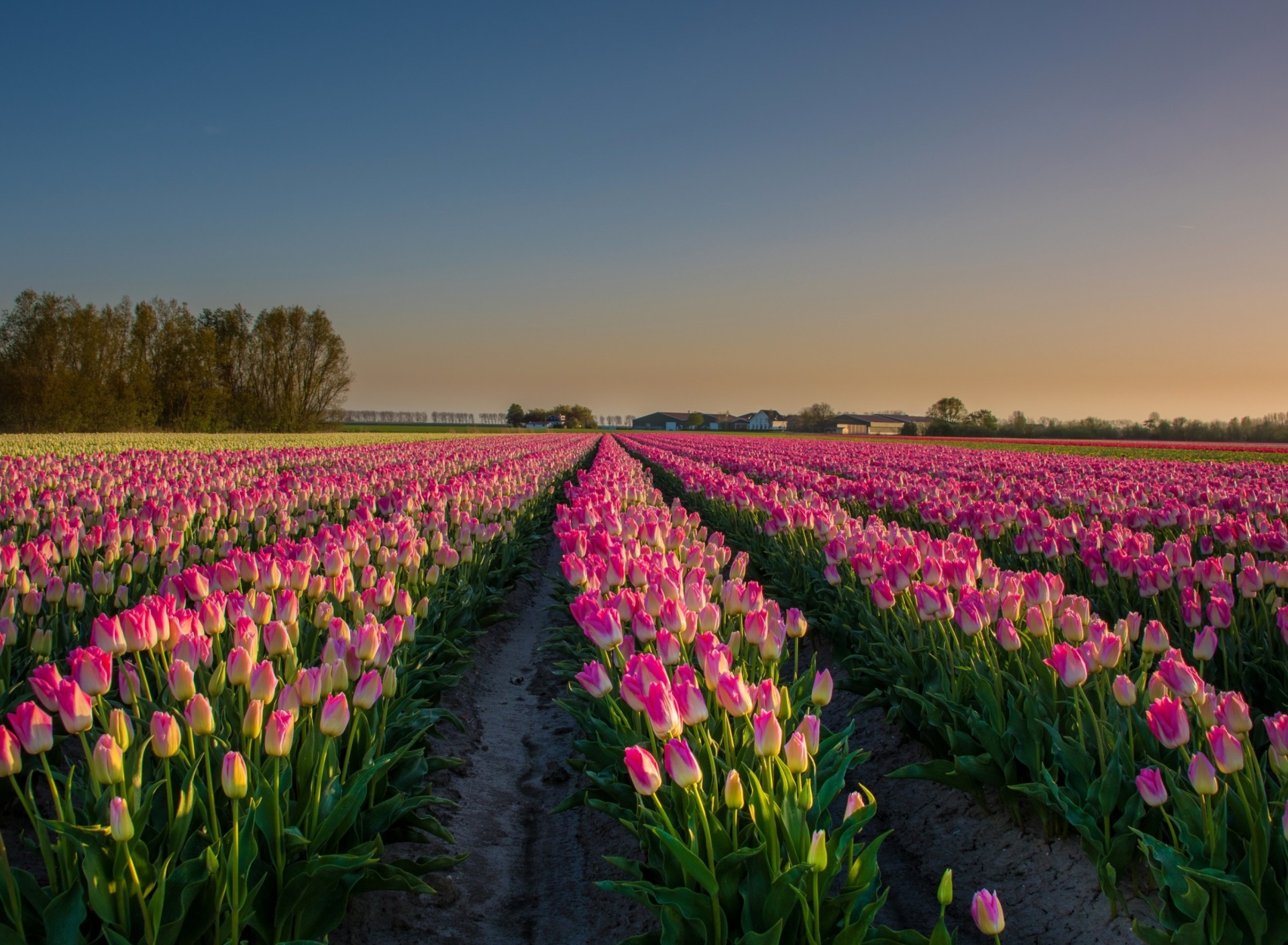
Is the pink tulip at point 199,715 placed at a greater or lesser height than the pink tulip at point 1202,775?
greater

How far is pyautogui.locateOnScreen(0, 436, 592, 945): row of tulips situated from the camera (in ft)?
6.75

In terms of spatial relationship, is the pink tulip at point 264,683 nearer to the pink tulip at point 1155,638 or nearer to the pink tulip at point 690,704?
the pink tulip at point 690,704

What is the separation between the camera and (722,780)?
255 cm

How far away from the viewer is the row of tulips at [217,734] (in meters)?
2.06

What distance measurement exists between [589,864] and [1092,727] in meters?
2.10

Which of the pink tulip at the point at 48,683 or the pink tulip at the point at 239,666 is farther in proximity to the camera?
the pink tulip at the point at 239,666

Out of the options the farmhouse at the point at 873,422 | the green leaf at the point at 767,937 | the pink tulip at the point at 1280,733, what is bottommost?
the green leaf at the point at 767,937

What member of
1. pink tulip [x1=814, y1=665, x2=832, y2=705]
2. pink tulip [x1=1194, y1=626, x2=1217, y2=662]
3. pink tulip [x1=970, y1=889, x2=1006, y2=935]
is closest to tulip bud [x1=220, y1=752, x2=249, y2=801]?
pink tulip [x1=814, y1=665, x2=832, y2=705]

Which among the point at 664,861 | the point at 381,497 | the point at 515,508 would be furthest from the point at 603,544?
the point at 381,497

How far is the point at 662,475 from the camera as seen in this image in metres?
18.7

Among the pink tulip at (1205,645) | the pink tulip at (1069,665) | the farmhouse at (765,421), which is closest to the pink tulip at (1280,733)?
the pink tulip at (1069,665)

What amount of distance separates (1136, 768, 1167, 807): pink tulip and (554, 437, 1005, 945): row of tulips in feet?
2.23

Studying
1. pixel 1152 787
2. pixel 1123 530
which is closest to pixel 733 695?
pixel 1152 787

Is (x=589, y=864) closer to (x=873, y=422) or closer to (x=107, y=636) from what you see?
(x=107, y=636)
